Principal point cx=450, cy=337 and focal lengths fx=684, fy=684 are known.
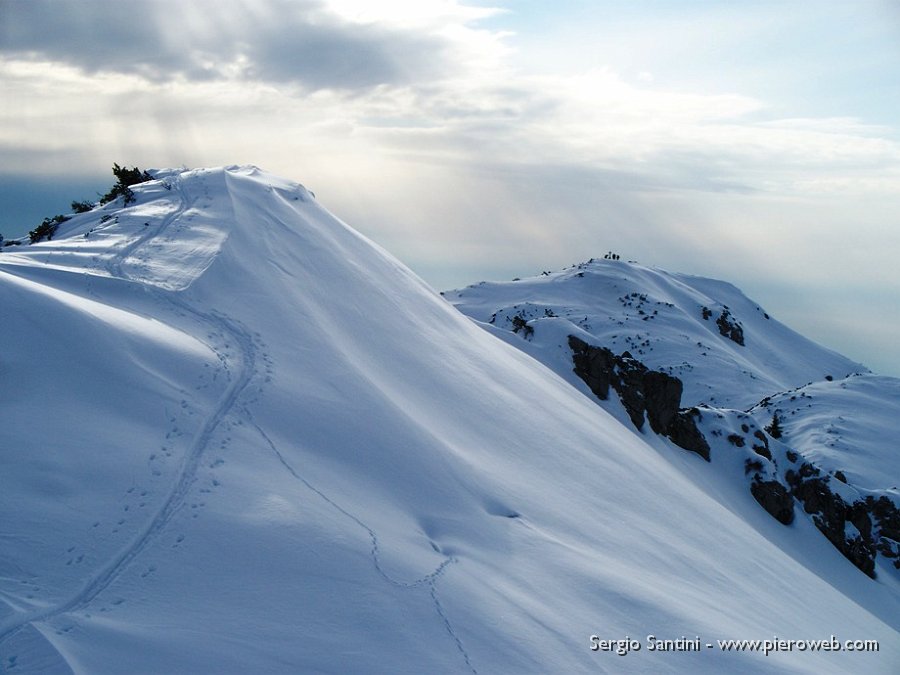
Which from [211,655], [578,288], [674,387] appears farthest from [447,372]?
[578,288]

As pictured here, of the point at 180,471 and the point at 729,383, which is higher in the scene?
the point at 729,383

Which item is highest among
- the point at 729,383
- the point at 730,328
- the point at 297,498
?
the point at 730,328

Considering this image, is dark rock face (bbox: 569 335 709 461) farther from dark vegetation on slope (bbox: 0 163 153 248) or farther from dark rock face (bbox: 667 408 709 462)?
dark vegetation on slope (bbox: 0 163 153 248)

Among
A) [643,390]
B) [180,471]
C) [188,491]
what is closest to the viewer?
[188,491]

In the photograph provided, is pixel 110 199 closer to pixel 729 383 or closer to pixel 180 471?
pixel 180 471

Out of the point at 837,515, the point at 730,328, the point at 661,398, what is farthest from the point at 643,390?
the point at 730,328

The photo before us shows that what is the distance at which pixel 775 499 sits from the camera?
32312mm

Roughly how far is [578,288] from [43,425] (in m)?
66.0

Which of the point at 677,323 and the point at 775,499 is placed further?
the point at 677,323

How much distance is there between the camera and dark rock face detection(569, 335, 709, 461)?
1310 inches

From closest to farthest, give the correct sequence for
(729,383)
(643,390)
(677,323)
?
(643,390) → (729,383) → (677,323)

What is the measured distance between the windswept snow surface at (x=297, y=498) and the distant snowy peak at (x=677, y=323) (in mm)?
37832

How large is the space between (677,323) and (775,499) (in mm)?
A: 36248

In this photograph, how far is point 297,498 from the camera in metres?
10.1
